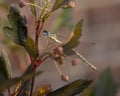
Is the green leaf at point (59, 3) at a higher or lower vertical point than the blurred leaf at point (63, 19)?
higher

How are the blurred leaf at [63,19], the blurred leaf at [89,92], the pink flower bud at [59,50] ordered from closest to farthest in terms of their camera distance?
1. the pink flower bud at [59,50]
2. the blurred leaf at [89,92]
3. the blurred leaf at [63,19]

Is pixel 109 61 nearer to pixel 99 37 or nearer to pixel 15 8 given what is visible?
pixel 99 37

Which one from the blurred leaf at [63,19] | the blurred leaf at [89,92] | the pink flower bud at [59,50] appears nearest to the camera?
the pink flower bud at [59,50]

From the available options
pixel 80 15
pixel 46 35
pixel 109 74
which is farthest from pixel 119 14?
pixel 46 35

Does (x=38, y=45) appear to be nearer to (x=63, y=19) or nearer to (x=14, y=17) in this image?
(x=14, y=17)

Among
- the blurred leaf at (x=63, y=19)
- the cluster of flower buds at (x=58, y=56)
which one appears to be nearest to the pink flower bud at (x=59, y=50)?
the cluster of flower buds at (x=58, y=56)

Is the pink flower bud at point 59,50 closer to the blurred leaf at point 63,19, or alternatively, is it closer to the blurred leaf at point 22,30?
the blurred leaf at point 22,30
